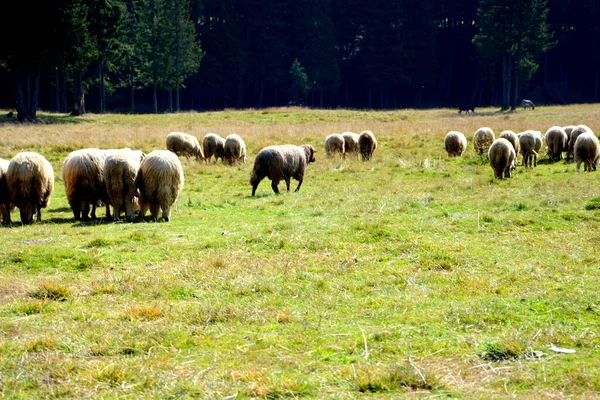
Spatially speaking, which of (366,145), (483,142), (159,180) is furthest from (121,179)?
(483,142)

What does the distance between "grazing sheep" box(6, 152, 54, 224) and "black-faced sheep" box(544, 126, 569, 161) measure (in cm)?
1813

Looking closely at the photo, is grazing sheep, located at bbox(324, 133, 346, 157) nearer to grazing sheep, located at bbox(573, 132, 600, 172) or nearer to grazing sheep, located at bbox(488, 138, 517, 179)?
grazing sheep, located at bbox(488, 138, 517, 179)

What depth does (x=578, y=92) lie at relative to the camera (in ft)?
287

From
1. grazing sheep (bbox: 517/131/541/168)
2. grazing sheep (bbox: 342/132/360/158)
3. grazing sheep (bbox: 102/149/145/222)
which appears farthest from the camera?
grazing sheep (bbox: 342/132/360/158)

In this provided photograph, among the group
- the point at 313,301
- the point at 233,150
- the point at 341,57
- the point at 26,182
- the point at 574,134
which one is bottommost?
the point at 313,301

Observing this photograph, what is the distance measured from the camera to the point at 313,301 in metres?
8.21

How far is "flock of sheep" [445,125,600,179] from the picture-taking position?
20547mm

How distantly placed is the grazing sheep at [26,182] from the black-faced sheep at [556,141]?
18.1 m

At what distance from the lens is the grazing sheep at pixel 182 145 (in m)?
26.6

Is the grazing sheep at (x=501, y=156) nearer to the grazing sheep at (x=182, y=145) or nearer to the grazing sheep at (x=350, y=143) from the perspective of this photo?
the grazing sheep at (x=350, y=143)

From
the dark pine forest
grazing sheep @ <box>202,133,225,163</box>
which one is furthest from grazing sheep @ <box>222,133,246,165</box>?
the dark pine forest

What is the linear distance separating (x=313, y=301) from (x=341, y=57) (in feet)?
274

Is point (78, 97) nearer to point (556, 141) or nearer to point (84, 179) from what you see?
point (556, 141)

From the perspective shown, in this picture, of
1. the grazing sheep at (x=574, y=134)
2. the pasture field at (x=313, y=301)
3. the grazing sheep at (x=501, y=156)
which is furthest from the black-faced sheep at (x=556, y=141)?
the pasture field at (x=313, y=301)
